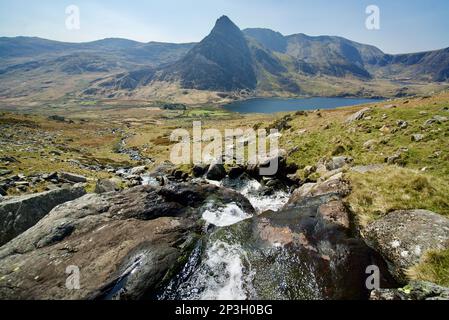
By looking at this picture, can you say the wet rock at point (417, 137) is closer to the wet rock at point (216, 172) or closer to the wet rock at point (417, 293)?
the wet rock at point (216, 172)

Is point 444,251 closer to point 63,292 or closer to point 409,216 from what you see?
point 409,216

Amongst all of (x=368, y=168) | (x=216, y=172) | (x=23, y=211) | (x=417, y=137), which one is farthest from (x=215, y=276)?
(x=417, y=137)

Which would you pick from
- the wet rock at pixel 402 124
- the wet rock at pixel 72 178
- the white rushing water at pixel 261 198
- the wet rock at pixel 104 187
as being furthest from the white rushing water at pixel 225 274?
the wet rock at pixel 402 124

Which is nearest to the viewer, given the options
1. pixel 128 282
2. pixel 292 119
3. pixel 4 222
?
pixel 128 282

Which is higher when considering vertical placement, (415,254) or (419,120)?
(419,120)
